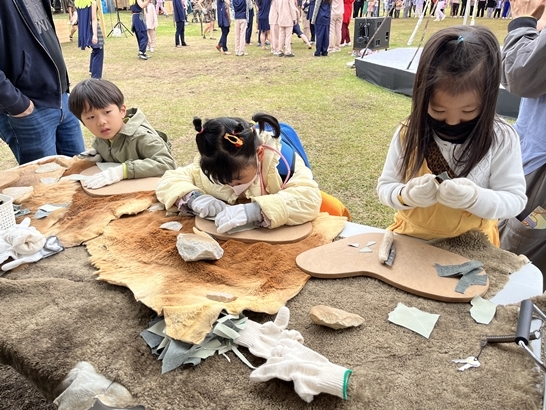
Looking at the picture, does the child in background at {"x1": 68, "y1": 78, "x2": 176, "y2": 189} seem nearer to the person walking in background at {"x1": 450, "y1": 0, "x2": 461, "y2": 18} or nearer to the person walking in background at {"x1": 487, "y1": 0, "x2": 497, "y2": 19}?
the person walking in background at {"x1": 487, "y1": 0, "x2": 497, "y2": 19}

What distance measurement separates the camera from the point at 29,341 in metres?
1.03

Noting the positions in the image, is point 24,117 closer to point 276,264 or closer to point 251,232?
point 251,232

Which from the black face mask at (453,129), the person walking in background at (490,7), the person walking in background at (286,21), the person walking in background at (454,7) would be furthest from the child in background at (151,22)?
the person walking in background at (490,7)

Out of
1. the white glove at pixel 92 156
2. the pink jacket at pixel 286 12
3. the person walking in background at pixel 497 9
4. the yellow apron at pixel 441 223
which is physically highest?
the person walking in background at pixel 497 9

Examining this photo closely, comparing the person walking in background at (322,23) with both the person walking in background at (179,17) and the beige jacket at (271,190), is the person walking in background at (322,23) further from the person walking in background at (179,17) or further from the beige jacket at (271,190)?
the beige jacket at (271,190)

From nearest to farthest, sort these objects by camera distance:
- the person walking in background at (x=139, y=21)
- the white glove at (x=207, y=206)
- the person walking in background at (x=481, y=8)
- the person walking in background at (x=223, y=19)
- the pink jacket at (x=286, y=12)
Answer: the white glove at (x=207, y=206)
the pink jacket at (x=286, y=12)
the person walking in background at (x=139, y=21)
the person walking in background at (x=223, y=19)
the person walking in background at (x=481, y=8)

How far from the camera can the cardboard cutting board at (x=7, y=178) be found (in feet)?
6.23

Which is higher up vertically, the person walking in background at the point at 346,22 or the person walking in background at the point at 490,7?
the person walking in background at the point at 490,7

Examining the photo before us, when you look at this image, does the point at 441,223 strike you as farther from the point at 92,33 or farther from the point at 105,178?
the point at 92,33

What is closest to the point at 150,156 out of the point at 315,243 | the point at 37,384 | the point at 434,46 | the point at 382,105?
the point at 315,243

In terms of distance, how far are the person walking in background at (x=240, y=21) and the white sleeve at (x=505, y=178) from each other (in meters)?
8.70

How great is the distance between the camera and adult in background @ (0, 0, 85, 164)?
195 centimetres

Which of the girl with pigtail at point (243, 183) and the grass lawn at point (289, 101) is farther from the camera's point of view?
the grass lawn at point (289, 101)

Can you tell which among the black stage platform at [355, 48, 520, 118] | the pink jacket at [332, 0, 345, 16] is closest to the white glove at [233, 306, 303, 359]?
the black stage platform at [355, 48, 520, 118]
